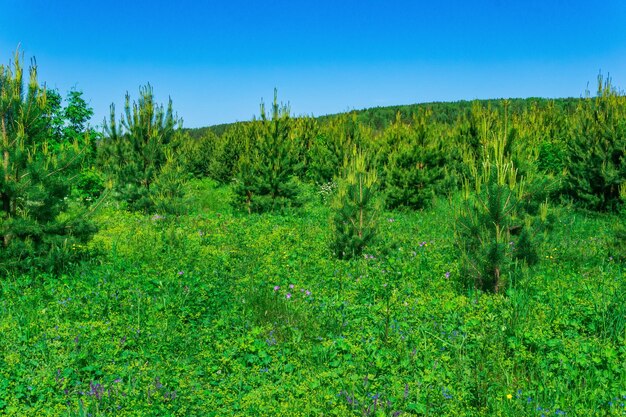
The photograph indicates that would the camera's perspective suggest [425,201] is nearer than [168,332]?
No

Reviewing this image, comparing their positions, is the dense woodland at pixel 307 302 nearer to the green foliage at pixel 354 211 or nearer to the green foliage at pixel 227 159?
the green foliage at pixel 354 211

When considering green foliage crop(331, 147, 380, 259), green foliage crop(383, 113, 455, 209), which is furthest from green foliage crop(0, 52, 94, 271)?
green foliage crop(383, 113, 455, 209)

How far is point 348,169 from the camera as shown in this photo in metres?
9.56

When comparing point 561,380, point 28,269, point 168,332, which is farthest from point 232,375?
point 28,269

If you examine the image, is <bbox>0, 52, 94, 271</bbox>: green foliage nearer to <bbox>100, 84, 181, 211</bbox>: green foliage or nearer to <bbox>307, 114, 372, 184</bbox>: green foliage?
<bbox>100, 84, 181, 211</bbox>: green foliage

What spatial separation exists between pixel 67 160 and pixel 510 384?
7874 mm

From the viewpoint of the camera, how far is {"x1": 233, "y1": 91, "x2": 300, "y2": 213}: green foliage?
1566 centimetres

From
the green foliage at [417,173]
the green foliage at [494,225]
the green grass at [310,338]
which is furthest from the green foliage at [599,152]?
the green foliage at [494,225]

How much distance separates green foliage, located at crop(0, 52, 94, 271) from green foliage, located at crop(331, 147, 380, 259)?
5144 mm

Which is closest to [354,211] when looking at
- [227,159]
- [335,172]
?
[335,172]

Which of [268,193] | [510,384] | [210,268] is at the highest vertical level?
[268,193]

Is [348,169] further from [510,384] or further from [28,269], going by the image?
[28,269]

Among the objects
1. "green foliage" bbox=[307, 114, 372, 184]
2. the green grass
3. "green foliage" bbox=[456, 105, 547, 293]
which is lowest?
the green grass

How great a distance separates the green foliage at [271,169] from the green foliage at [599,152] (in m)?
9.84
